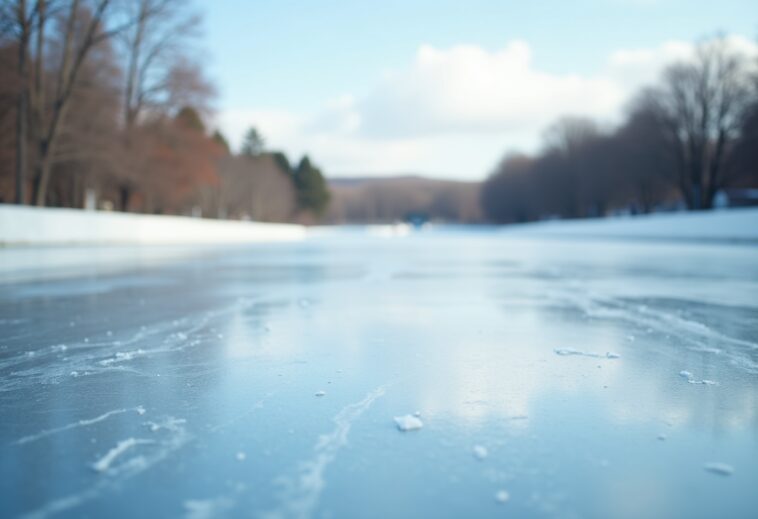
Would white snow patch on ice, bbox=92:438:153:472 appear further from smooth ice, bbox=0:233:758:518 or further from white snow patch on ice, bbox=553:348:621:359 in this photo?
white snow patch on ice, bbox=553:348:621:359

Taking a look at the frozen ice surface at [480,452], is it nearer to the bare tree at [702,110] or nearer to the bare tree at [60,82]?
the bare tree at [60,82]

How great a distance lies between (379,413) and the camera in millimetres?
2484

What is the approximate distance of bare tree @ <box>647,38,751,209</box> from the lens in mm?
39062

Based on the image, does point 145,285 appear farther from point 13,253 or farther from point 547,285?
point 13,253

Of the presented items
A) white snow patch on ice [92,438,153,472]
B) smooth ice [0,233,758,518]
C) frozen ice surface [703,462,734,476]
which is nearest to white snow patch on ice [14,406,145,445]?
smooth ice [0,233,758,518]

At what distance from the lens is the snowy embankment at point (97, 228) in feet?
47.2

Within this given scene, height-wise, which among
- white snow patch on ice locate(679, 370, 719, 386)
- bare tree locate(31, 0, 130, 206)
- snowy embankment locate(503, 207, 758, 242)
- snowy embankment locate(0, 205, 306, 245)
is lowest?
white snow patch on ice locate(679, 370, 719, 386)

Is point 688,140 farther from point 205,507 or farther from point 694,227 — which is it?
point 205,507

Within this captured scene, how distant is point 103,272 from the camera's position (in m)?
10.8

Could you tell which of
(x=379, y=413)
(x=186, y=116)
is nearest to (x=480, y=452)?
(x=379, y=413)

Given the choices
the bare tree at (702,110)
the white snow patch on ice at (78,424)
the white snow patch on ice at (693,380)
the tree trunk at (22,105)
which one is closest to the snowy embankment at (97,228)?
the tree trunk at (22,105)

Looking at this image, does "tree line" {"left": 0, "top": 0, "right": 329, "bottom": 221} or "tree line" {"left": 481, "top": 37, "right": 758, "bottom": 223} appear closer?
"tree line" {"left": 0, "top": 0, "right": 329, "bottom": 221}

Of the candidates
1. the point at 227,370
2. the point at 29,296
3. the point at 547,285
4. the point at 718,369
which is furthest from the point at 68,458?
the point at 547,285

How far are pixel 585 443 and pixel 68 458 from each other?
1.93 metres
